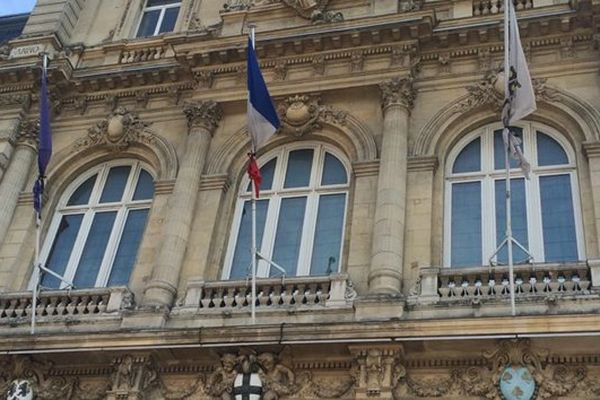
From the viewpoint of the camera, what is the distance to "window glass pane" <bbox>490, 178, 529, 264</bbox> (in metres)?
14.8

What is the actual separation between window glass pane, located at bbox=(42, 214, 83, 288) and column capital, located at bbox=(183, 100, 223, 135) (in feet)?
10.7

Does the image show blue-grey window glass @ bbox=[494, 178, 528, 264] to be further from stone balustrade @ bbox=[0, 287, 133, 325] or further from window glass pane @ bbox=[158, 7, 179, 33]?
window glass pane @ bbox=[158, 7, 179, 33]

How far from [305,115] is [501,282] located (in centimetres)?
590

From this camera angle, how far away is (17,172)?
1889 cm

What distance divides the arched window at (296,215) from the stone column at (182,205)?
3.25 ft

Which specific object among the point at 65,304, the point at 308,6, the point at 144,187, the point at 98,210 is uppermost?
the point at 308,6

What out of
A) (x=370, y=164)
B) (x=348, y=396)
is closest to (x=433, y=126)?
(x=370, y=164)

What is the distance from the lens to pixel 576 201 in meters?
15.2

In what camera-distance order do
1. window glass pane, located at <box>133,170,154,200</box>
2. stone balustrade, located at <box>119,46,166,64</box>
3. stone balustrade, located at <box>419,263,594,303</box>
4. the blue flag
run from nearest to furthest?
1. stone balustrade, located at <box>419,263,594,303</box>
2. the blue flag
3. window glass pane, located at <box>133,170,154,200</box>
4. stone balustrade, located at <box>119,46,166,64</box>

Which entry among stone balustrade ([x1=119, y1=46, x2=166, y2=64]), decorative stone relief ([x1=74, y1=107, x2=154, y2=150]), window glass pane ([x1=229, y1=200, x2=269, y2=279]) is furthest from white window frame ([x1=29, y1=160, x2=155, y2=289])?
stone balustrade ([x1=119, y1=46, x2=166, y2=64])

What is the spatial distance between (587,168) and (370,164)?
4.00 m

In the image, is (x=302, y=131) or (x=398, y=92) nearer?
(x=398, y=92)

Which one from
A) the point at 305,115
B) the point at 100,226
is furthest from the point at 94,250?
the point at 305,115

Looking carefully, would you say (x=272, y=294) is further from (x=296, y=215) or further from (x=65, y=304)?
(x=65, y=304)
